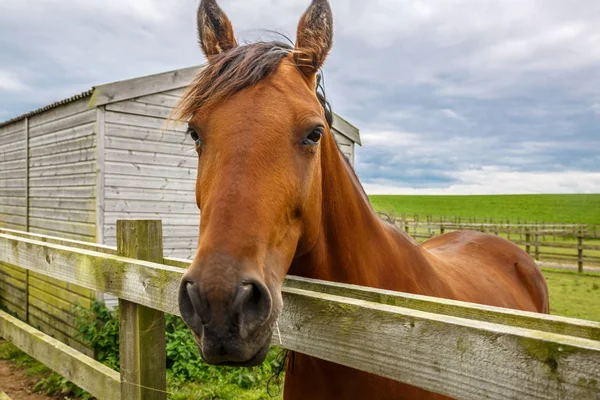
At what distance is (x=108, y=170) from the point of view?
712 cm

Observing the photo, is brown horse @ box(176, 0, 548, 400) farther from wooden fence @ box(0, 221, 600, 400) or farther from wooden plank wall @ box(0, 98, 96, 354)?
wooden plank wall @ box(0, 98, 96, 354)

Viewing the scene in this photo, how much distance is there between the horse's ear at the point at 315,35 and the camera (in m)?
1.90

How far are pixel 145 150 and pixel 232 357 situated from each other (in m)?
7.02

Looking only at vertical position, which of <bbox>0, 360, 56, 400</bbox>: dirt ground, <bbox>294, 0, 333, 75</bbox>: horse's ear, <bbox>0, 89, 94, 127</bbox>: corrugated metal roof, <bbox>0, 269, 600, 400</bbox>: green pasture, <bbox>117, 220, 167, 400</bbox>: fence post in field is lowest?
<bbox>0, 360, 56, 400</bbox>: dirt ground

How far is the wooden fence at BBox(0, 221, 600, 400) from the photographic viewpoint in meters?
0.96

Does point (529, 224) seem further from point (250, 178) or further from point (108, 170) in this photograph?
point (250, 178)

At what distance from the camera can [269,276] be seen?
1342 millimetres

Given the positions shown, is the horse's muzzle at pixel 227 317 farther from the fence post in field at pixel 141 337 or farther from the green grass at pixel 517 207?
the green grass at pixel 517 207

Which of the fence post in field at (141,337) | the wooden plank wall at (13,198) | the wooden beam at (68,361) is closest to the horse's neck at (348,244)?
the fence post in field at (141,337)

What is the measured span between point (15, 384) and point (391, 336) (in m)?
7.53

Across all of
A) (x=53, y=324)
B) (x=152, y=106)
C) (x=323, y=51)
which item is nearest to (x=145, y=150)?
(x=152, y=106)

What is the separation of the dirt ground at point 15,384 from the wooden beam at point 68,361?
10.1 feet

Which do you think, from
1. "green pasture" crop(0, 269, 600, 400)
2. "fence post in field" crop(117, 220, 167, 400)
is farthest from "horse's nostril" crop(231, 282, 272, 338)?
"green pasture" crop(0, 269, 600, 400)

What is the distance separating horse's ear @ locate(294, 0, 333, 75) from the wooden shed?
489 cm
